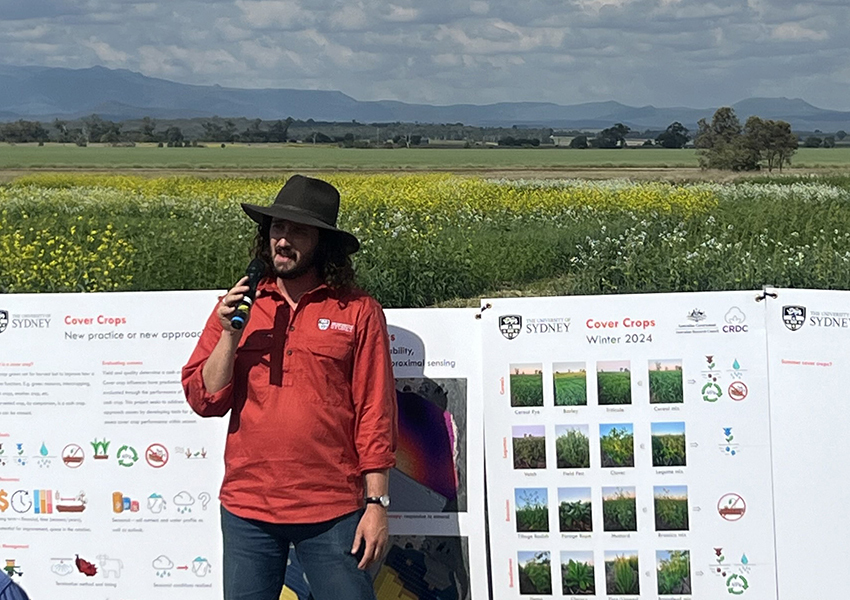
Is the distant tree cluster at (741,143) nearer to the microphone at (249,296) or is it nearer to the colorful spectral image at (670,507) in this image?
the colorful spectral image at (670,507)

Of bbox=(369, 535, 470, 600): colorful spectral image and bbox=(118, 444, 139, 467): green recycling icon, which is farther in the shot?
bbox=(118, 444, 139, 467): green recycling icon

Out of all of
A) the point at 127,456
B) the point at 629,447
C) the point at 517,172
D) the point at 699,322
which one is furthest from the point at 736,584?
the point at 517,172

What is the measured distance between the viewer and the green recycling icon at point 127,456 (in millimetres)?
4262

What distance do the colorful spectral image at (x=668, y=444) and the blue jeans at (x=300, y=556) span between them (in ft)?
4.46

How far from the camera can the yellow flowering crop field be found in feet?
35.7

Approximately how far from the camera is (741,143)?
29141 millimetres

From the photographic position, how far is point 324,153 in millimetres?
24203

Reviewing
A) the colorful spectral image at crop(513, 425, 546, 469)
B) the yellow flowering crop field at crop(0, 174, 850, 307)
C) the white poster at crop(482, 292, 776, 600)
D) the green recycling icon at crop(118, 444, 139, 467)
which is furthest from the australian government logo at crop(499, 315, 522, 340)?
the yellow flowering crop field at crop(0, 174, 850, 307)

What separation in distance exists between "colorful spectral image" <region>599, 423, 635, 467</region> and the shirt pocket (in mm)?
1278

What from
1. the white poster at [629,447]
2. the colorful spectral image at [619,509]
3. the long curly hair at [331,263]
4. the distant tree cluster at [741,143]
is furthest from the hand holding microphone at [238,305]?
the distant tree cluster at [741,143]

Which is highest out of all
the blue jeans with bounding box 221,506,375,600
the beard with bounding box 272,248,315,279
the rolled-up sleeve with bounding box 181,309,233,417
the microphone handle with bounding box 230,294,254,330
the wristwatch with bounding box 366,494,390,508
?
the beard with bounding box 272,248,315,279

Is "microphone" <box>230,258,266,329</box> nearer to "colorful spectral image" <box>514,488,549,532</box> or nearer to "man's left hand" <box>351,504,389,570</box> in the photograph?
"man's left hand" <box>351,504,389,570</box>

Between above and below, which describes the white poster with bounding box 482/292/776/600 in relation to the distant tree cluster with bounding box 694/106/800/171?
below

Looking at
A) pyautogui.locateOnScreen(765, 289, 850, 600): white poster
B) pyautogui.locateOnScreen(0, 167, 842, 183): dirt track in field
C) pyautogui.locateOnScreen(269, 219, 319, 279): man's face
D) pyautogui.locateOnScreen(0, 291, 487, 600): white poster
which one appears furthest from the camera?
pyautogui.locateOnScreen(0, 167, 842, 183): dirt track in field
